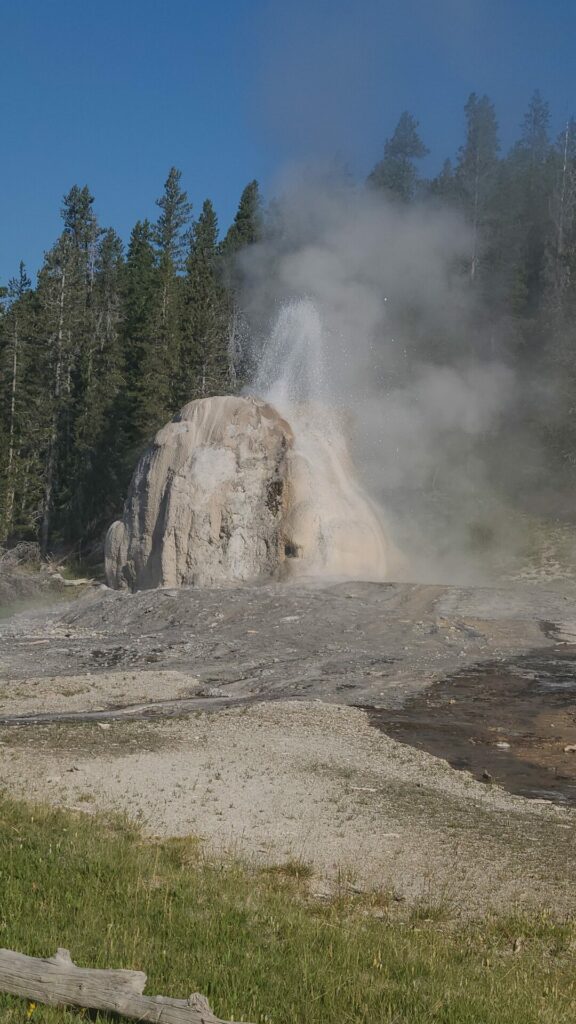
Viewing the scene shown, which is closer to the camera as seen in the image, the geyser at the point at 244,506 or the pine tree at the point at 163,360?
the geyser at the point at 244,506

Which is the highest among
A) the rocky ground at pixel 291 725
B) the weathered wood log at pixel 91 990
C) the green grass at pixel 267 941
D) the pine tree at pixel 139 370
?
the pine tree at pixel 139 370

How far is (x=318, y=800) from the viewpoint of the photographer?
8.63 metres

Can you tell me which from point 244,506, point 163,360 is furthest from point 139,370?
point 244,506

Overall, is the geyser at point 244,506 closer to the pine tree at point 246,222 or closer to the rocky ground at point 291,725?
the rocky ground at point 291,725

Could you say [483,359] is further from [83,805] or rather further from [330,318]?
[83,805]

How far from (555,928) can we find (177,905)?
2.12 metres

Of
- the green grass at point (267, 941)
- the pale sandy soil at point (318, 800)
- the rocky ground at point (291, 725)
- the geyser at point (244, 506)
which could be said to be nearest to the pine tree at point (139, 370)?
the geyser at point (244, 506)

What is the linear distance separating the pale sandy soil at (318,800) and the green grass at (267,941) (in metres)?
0.64

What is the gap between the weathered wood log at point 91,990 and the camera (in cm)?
350

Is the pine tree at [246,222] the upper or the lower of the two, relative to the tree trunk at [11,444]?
upper

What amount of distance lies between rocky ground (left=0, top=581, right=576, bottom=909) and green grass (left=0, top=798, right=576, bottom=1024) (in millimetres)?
792

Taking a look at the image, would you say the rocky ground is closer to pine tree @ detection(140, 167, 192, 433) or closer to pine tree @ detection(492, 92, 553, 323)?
pine tree @ detection(140, 167, 192, 433)

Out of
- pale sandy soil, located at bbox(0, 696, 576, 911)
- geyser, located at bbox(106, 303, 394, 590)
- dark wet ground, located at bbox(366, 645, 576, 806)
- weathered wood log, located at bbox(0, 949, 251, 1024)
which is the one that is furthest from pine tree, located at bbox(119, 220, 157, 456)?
weathered wood log, located at bbox(0, 949, 251, 1024)

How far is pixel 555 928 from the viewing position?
5.65 metres
